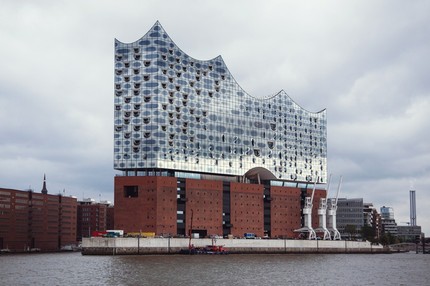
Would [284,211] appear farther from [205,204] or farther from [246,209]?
[205,204]

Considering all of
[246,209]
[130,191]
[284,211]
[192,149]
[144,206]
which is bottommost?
[284,211]

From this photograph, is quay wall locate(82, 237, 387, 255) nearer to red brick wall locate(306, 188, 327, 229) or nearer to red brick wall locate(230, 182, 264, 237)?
red brick wall locate(230, 182, 264, 237)

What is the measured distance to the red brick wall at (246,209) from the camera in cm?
15825

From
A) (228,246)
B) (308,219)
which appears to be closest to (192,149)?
(228,246)

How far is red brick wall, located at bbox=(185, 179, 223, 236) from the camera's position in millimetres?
148625

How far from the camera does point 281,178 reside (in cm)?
17450

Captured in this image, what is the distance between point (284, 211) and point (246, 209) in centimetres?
1420

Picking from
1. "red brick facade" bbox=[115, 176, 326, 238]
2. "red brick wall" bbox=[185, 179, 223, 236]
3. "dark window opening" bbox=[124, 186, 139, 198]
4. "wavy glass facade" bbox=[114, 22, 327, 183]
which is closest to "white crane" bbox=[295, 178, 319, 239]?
"red brick facade" bbox=[115, 176, 326, 238]

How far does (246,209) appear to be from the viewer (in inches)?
6363

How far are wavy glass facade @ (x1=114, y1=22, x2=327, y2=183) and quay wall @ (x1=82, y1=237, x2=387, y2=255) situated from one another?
16.0 metres

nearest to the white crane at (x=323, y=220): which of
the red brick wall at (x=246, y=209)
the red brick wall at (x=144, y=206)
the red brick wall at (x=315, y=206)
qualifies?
the red brick wall at (x=315, y=206)

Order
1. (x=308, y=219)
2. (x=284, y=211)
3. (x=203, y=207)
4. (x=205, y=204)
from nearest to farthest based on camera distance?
(x=203, y=207) → (x=205, y=204) → (x=284, y=211) → (x=308, y=219)

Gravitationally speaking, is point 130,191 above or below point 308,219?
above

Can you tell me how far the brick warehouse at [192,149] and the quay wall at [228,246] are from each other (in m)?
4.24
